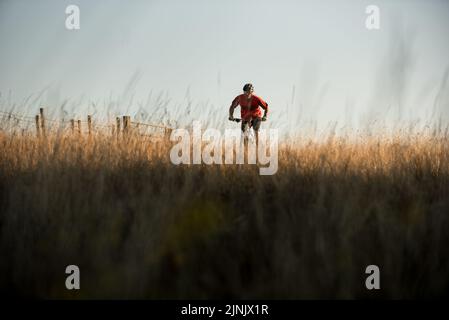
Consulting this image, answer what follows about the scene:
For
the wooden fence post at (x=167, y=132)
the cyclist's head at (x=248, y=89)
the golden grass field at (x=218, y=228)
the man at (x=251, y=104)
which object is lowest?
the golden grass field at (x=218, y=228)

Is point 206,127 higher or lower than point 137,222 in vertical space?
higher

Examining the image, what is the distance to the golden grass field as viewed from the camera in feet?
5.31

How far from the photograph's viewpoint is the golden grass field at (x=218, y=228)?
1619mm

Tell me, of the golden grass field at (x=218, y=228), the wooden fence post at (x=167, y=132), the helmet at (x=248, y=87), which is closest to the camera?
the golden grass field at (x=218, y=228)

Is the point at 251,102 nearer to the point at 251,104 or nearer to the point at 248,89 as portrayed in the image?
the point at 251,104

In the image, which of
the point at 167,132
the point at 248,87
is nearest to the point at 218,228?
the point at 167,132

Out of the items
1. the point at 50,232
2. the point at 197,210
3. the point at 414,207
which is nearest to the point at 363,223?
the point at 414,207

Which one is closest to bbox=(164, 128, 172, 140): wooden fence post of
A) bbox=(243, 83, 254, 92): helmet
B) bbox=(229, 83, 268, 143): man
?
bbox=(229, 83, 268, 143): man

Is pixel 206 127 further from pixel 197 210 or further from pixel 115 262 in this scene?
pixel 115 262

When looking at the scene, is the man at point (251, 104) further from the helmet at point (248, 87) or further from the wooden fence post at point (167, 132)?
the wooden fence post at point (167, 132)

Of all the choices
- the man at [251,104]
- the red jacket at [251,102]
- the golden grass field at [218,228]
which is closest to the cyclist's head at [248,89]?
the man at [251,104]

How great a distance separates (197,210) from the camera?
2.14 metres

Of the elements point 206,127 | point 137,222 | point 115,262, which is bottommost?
point 115,262
